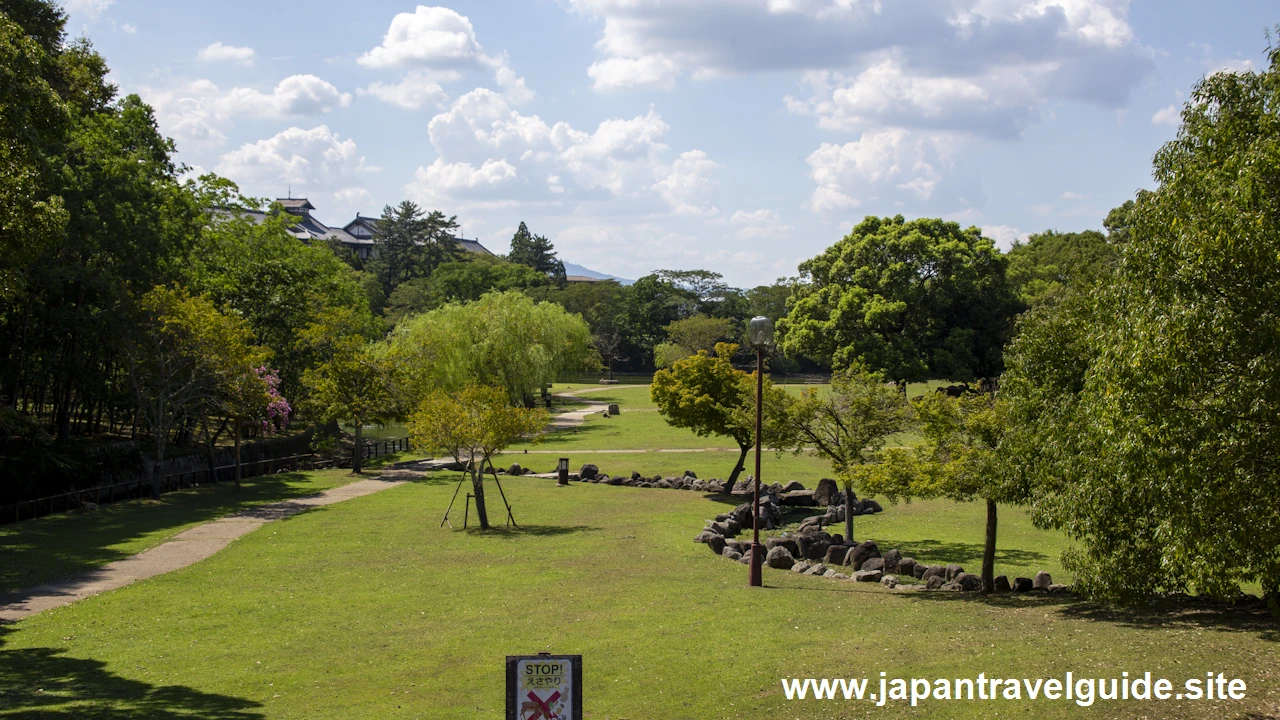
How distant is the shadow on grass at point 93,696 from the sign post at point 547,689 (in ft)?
15.2

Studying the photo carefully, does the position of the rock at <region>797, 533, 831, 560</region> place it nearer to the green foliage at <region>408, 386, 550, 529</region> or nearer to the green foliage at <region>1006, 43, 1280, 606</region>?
the green foliage at <region>408, 386, 550, 529</region>

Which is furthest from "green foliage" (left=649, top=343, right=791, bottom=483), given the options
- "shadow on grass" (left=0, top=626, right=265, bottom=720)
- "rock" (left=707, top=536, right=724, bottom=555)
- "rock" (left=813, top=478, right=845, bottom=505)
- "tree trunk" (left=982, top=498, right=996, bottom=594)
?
"shadow on grass" (left=0, top=626, right=265, bottom=720)

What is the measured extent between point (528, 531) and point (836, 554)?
354 inches

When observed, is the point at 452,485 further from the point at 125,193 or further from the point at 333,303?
the point at 333,303

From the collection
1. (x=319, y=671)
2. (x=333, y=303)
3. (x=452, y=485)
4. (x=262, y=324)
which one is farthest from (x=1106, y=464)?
(x=333, y=303)

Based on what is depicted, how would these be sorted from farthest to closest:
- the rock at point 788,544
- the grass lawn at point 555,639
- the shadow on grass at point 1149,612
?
the rock at point 788,544
the shadow on grass at point 1149,612
the grass lawn at point 555,639

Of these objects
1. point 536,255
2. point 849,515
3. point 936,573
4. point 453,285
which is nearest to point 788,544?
point 849,515

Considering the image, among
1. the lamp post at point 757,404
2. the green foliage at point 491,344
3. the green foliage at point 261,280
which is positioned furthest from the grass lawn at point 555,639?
the green foliage at point 491,344

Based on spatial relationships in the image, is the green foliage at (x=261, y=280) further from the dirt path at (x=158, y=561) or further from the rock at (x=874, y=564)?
the rock at (x=874, y=564)

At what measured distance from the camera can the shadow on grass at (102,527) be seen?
19.9m

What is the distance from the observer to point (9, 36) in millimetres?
15219

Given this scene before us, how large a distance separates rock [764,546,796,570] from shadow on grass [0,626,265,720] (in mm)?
12492

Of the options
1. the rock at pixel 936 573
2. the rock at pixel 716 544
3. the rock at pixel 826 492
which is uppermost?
the rock at pixel 826 492

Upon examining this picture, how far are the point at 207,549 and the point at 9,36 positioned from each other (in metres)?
12.6
